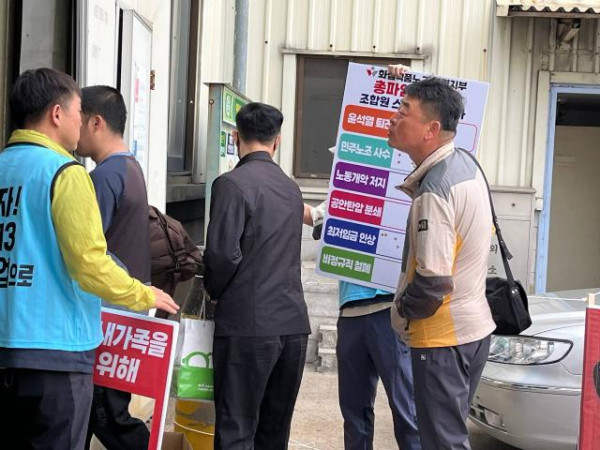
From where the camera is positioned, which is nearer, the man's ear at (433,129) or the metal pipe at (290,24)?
the man's ear at (433,129)

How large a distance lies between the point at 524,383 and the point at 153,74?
122 inches

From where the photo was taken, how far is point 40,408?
2.67 meters

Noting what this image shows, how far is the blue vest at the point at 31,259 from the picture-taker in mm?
2631

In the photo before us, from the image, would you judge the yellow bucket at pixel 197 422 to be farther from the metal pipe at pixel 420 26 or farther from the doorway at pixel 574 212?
the doorway at pixel 574 212

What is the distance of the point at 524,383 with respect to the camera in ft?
15.3

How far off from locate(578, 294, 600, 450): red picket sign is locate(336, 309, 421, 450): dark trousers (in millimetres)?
823

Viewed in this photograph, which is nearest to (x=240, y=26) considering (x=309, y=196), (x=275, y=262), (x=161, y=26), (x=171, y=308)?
(x=161, y=26)

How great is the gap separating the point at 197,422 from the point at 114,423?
715mm

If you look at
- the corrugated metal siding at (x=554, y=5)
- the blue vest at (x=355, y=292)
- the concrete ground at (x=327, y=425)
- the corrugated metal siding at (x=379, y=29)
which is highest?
the corrugated metal siding at (x=554, y=5)

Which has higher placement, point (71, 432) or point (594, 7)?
point (594, 7)

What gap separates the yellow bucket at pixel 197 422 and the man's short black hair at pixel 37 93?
196 centimetres

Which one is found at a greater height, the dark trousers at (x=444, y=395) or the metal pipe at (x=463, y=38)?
the metal pipe at (x=463, y=38)

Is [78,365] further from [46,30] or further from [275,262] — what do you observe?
[46,30]

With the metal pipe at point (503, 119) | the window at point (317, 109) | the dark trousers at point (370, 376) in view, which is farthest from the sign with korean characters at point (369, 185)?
the metal pipe at point (503, 119)
